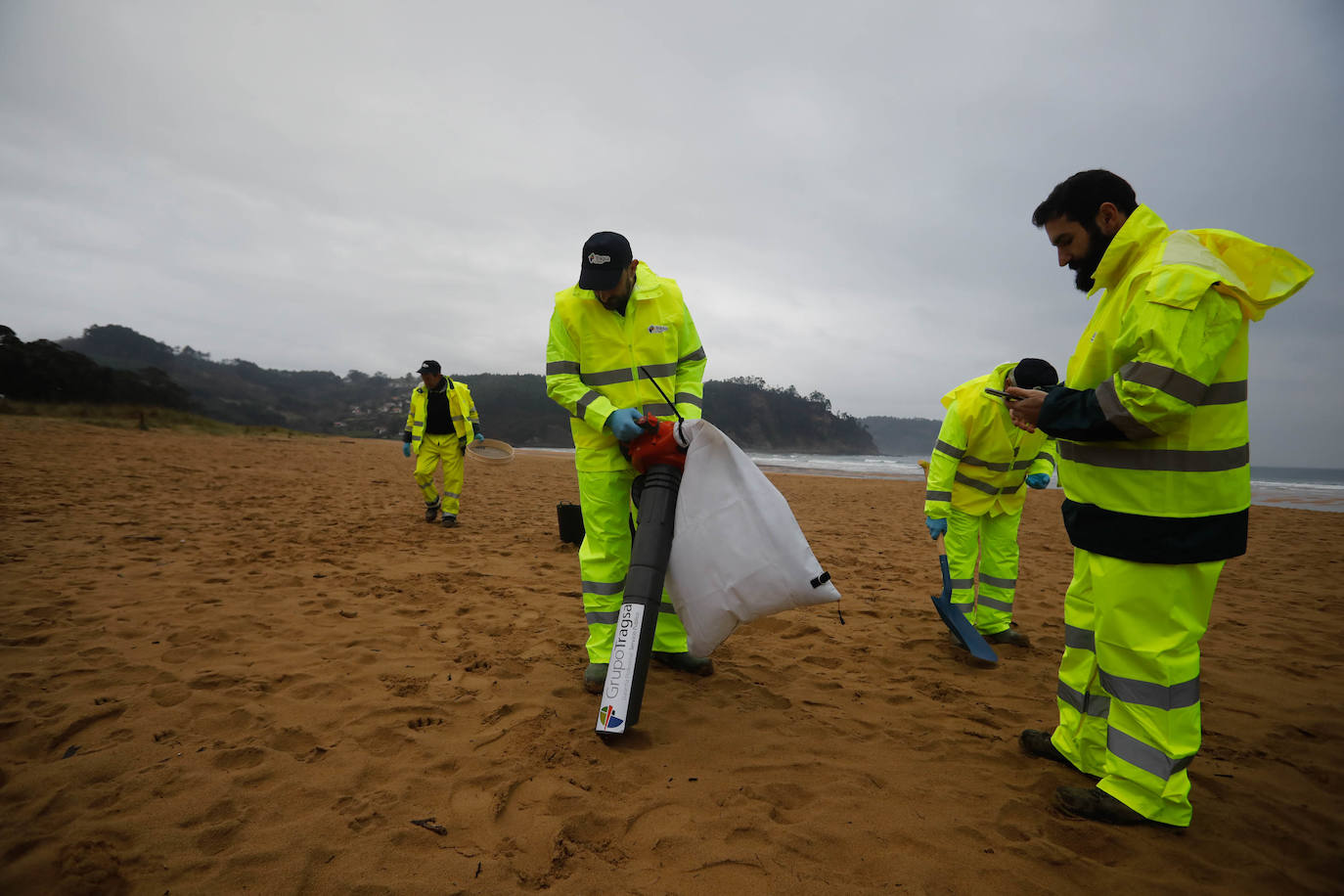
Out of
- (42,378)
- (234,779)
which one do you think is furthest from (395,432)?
(234,779)

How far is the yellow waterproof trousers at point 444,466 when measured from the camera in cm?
767

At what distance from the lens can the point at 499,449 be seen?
31.5ft

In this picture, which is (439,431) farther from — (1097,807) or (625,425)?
(1097,807)

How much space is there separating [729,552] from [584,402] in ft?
3.51

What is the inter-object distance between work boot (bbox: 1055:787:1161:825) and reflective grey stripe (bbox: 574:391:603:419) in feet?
8.09

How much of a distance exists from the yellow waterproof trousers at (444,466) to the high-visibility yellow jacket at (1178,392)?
7.20m

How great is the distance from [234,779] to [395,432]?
5975 centimetres

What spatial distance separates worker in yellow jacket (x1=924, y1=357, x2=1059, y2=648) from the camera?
381 centimetres

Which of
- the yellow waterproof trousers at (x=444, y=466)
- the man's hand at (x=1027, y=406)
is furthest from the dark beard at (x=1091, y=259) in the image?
the yellow waterproof trousers at (x=444, y=466)

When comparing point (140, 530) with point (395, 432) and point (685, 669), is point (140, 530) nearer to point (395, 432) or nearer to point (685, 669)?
point (685, 669)

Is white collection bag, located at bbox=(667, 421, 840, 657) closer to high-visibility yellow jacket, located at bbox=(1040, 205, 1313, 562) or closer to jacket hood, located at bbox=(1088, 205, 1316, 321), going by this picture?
high-visibility yellow jacket, located at bbox=(1040, 205, 1313, 562)

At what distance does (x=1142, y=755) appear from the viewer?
193 centimetres

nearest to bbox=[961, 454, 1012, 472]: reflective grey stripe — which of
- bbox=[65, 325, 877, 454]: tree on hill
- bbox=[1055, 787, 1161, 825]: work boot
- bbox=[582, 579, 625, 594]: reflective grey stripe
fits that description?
bbox=[1055, 787, 1161, 825]: work boot

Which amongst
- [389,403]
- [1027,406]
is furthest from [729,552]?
[389,403]
